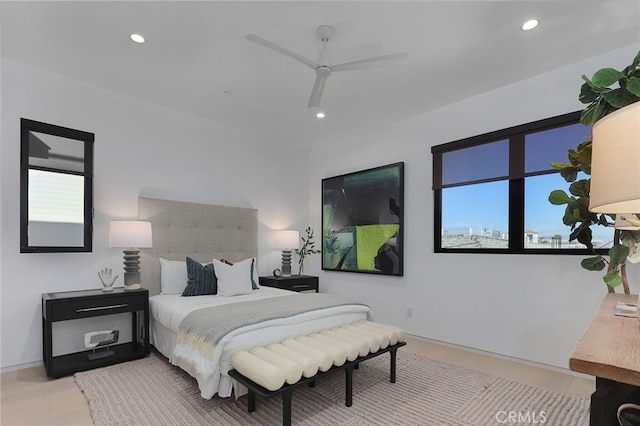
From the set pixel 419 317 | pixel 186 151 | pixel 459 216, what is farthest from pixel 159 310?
pixel 459 216

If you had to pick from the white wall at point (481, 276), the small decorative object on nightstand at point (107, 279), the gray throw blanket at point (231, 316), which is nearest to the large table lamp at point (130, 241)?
the small decorative object on nightstand at point (107, 279)

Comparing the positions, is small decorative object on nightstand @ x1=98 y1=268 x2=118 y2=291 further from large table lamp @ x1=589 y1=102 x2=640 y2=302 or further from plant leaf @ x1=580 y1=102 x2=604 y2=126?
plant leaf @ x1=580 y1=102 x2=604 y2=126

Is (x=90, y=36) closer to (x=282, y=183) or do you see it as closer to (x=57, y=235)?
(x=57, y=235)

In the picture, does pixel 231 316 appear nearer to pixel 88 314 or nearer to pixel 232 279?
pixel 232 279

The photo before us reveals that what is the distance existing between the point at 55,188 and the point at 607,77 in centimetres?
427

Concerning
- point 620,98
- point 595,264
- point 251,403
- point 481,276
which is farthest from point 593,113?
point 251,403

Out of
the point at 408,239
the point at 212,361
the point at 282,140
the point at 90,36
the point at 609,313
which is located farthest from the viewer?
the point at 282,140

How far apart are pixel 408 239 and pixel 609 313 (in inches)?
104

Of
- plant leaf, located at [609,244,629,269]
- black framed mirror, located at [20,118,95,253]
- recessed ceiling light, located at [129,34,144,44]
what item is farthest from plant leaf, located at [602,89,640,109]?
black framed mirror, located at [20,118,95,253]

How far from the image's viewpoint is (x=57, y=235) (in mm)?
3102

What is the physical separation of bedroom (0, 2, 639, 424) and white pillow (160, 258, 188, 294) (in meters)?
0.51

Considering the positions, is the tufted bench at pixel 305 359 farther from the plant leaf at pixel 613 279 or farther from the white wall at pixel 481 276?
the plant leaf at pixel 613 279

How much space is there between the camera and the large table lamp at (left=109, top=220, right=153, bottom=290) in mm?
3234

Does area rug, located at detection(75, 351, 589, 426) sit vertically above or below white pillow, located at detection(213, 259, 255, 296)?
below
